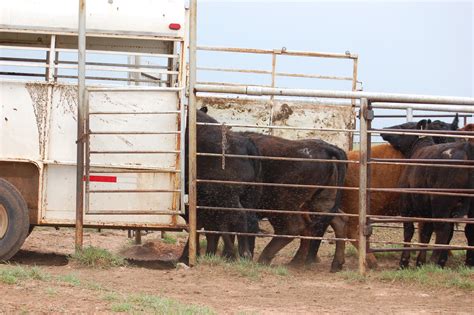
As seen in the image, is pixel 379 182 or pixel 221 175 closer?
pixel 221 175

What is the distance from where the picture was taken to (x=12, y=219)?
33.7ft

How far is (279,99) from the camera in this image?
14.8 meters

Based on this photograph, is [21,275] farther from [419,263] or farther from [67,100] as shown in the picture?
[419,263]

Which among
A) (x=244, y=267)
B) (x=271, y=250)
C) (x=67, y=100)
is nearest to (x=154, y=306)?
(x=244, y=267)

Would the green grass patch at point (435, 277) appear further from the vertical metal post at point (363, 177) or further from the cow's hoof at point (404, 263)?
the cow's hoof at point (404, 263)

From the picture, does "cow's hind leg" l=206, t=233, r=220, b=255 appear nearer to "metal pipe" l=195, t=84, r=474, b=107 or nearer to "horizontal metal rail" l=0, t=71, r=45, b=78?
"metal pipe" l=195, t=84, r=474, b=107

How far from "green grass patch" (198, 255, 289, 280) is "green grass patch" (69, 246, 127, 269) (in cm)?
92

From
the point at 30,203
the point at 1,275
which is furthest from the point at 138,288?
the point at 30,203

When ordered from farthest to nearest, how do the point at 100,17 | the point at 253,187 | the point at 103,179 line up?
1. the point at 253,187
2. the point at 100,17
3. the point at 103,179

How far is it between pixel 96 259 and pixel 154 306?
9.85ft

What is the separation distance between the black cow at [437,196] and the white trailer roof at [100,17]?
10.9 feet

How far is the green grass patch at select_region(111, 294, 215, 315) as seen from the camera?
7074 millimetres

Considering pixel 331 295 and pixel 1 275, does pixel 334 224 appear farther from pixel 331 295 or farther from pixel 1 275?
pixel 1 275

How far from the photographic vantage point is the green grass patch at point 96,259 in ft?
33.1
